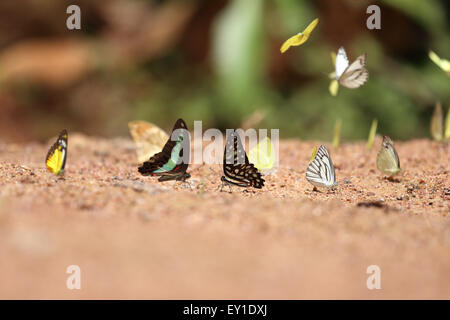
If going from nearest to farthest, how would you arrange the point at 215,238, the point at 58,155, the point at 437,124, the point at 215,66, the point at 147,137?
1. the point at 215,238
2. the point at 58,155
3. the point at 147,137
4. the point at 437,124
5. the point at 215,66

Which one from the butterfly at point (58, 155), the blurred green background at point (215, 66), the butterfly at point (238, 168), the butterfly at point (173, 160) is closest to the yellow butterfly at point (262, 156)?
the butterfly at point (238, 168)

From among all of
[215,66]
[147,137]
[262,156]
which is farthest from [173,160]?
[215,66]

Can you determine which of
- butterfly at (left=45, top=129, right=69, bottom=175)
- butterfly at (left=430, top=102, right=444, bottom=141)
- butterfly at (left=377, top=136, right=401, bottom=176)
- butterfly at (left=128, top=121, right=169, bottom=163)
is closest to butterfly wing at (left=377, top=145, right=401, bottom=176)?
butterfly at (left=377, top=136, right=401, bottom=176)

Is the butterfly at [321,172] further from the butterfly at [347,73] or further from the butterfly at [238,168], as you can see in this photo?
the butterfly at [347,73]

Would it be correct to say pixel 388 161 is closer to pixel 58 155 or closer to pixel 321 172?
pixel 321 172

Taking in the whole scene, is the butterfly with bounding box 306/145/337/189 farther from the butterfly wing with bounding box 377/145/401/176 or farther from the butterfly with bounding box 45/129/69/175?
the butterfly with bounding box 45/129/69/175

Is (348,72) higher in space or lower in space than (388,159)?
higher
